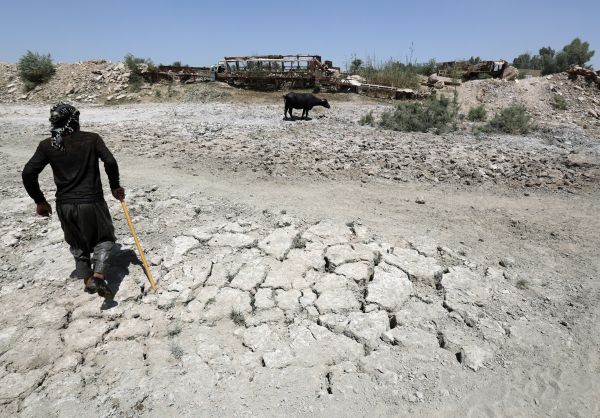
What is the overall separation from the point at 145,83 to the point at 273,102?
21.2 ft

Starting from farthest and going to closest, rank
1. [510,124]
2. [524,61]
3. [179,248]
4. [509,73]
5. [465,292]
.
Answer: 1. [524,61]
2. [509,73]
3. [510,124]
4. [179,248]
5. [465,292]

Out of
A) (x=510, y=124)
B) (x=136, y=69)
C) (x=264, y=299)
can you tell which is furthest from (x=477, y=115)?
(x=136, y=69)

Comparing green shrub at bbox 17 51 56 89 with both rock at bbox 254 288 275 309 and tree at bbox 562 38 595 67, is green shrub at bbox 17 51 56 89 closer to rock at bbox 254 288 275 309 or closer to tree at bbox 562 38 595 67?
rock at bbox 254 288 275 309

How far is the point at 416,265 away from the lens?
12.3 ft

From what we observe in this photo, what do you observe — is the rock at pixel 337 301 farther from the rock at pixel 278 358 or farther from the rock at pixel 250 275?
the rock at pixel 250 275

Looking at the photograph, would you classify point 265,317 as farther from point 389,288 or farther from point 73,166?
point 73,166

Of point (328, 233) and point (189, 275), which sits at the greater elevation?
point (328, 233)

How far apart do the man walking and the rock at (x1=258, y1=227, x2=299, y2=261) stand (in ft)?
5.13

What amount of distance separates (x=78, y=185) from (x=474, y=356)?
11.3 feet

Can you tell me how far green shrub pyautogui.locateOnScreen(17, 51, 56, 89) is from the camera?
16453 mm

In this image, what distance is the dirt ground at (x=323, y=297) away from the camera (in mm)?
2480

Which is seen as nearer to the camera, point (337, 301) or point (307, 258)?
point (337, 301)

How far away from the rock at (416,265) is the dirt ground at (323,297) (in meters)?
0.02

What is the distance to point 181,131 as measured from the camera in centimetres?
859
